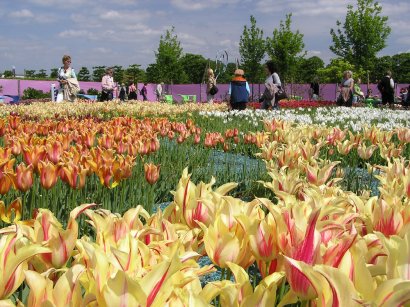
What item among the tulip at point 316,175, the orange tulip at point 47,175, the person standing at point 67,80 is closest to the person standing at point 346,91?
the person standing at point 67,80

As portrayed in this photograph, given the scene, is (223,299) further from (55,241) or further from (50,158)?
(50,158)

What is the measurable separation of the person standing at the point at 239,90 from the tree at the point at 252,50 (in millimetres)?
26765

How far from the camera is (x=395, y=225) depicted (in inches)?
60.3

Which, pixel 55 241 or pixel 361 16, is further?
pixel 361 16

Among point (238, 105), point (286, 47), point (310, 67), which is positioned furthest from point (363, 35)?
point (310, 67)

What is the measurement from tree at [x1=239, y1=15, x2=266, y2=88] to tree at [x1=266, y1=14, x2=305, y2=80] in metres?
2.27

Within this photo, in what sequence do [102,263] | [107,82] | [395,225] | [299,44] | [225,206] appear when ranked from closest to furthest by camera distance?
[102,263]
[225,206]
[395,225]
[107,82]
[299,44]

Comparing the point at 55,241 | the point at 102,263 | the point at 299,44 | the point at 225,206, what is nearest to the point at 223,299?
the point at 102,263

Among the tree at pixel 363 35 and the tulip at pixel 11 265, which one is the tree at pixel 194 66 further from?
the tulip at pixel 11 265

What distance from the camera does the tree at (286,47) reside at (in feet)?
122

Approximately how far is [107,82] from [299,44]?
22.7 metres

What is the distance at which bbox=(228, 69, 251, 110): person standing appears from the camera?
14032 millimetres

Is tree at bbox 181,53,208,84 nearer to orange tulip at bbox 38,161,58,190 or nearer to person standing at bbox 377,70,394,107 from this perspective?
person standing at bbox 377,70,394,107

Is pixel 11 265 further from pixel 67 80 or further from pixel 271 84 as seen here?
pixel 67 80
